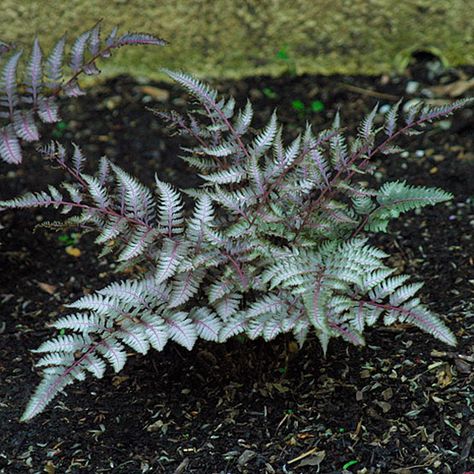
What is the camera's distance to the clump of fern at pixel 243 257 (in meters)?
2.15

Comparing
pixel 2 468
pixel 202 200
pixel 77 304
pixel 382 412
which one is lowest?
pixel 2 468

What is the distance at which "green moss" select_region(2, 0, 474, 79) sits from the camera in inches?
163

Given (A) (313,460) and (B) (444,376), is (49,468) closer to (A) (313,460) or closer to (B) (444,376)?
(A) (313,460)

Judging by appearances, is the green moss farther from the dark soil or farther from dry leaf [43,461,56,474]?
dry leaf [43,461,56,474]

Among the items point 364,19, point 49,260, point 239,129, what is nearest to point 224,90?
point 364,19

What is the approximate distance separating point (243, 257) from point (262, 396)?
1.68 feet

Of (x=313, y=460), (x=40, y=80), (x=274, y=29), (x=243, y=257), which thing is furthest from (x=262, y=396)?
(x=274, y=29)

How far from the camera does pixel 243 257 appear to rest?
7.39 ft

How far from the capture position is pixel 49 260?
129 inches

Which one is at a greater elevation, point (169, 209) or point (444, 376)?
point (169, 209)

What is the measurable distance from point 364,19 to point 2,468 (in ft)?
9.51

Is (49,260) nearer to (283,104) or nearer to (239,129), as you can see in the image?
(239,129)

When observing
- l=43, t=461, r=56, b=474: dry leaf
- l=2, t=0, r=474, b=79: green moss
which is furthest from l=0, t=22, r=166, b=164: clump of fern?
l=2, t=0, r=474, b=79: green moss

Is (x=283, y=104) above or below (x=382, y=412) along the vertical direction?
above
